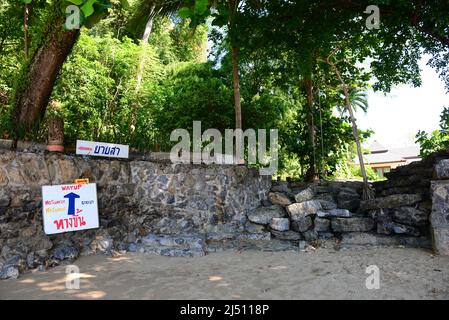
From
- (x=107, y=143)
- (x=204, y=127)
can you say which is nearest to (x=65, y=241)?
(x=107, y=143)

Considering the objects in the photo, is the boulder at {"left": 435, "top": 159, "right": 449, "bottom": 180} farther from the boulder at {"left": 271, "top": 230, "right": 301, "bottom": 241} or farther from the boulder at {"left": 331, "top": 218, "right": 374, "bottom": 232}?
the boulder at {"left": 271, "top": 230, "right": 301, "bottom": 241}

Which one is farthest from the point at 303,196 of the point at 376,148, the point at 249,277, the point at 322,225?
the point at 376,148

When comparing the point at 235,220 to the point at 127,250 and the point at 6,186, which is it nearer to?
the point at 127,250

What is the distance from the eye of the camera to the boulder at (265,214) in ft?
25.0

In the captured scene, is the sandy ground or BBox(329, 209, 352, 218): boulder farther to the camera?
BBox(329, 209, 352, 218): boulder

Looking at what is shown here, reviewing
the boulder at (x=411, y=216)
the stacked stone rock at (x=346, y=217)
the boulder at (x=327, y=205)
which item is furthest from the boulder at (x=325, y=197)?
the boulder at (x=411, y=216)

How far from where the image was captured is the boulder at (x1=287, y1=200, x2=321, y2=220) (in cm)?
745

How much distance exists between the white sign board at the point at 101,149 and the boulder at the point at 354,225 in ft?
15.5

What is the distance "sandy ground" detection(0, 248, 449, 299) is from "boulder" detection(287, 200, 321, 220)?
125 centimetres

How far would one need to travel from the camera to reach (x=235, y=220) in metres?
7.79

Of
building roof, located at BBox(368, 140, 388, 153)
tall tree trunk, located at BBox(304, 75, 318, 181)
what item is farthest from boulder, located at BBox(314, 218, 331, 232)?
building roof, located at BBox(368, 140, 388, 153)

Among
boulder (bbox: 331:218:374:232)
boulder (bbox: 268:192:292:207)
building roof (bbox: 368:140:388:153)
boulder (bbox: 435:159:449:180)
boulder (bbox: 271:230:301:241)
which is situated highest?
building roof (bbox: 368:140:388:153)

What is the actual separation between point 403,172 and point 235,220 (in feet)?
Result: 15.3

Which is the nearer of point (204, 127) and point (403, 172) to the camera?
point (403, 172)
